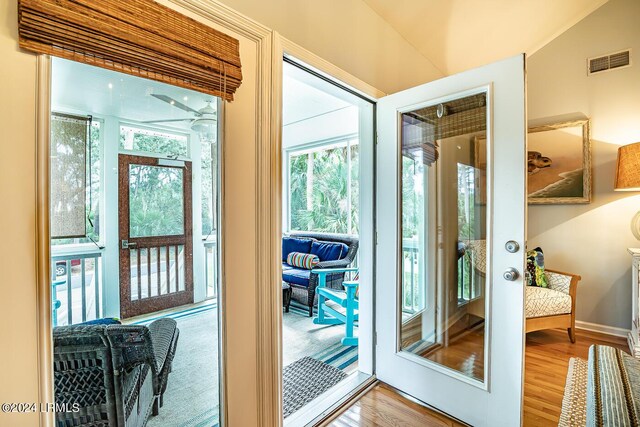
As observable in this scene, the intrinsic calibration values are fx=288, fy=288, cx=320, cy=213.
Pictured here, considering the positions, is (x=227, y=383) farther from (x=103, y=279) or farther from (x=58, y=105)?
(x=58, y=105)

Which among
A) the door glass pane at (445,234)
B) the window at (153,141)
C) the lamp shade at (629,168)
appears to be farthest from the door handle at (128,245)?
the lamp shade at (629,168)

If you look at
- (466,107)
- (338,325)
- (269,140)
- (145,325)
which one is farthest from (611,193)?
(145,325)

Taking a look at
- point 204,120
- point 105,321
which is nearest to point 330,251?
point 204,120

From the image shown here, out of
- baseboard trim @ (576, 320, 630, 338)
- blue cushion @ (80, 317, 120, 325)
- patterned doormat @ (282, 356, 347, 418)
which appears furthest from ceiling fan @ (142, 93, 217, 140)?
baseboard trim @ (576, 320, 630, 338)

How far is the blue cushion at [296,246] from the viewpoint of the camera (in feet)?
14.4

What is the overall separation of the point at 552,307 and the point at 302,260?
2.84m

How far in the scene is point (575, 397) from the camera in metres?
1.95

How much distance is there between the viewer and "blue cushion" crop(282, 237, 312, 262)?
14.4 ft

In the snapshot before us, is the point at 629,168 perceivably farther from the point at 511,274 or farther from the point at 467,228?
the point at 511,274

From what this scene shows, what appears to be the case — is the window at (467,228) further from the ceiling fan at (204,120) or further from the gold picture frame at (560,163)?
the gold picture frame at (560,163)

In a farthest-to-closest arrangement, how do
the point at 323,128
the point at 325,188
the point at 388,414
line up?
the point at 325,188, the point at 323,128, the point at 388,414

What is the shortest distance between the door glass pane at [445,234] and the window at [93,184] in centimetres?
171

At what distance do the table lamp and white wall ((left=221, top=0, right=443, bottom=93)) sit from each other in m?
1.89

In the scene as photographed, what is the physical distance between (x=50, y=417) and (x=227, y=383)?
583 millimetres
